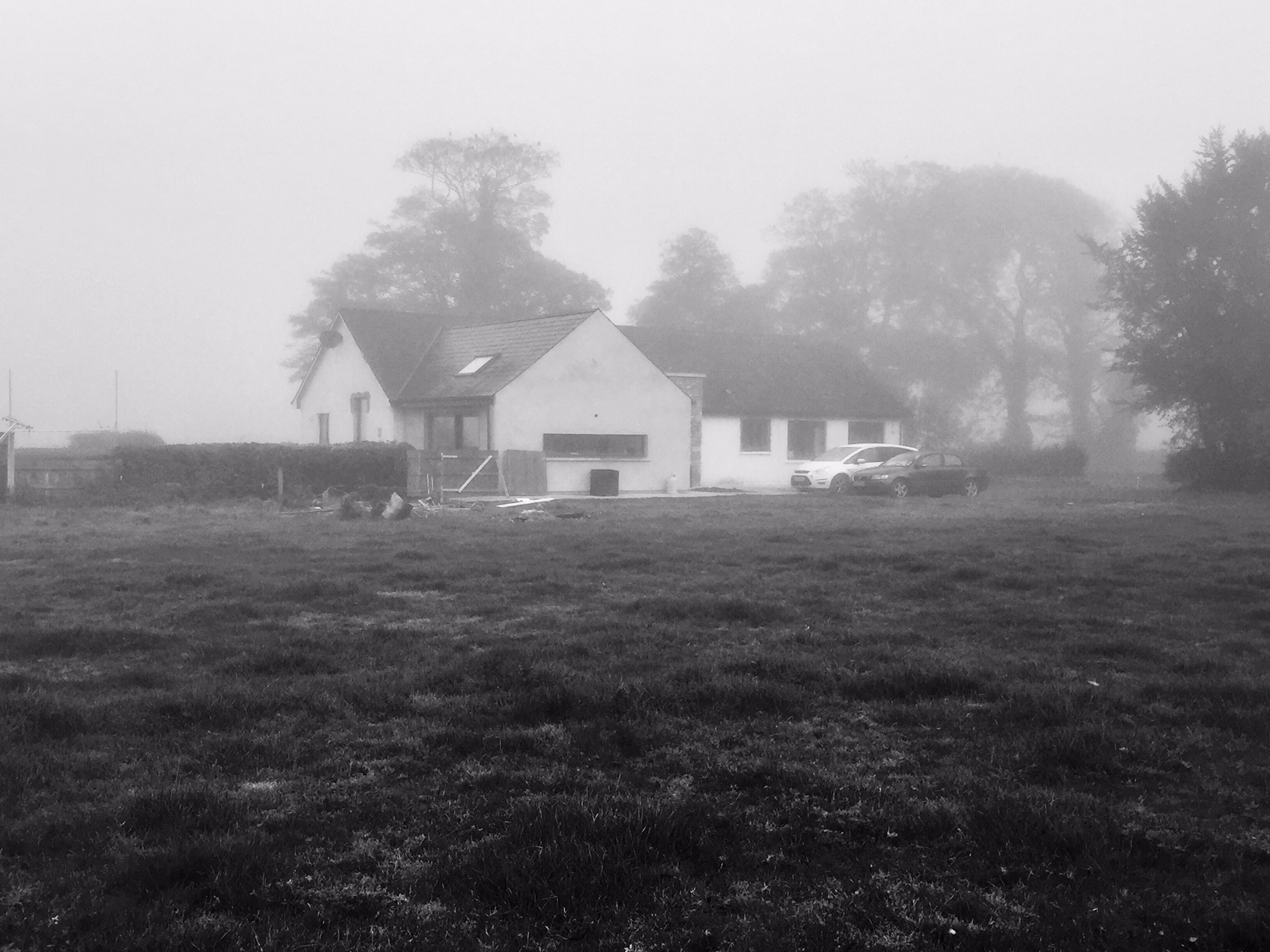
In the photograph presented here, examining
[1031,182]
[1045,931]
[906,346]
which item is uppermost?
[1031,182]

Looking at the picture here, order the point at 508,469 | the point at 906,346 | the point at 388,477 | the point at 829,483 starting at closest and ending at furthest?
the point at 388,477 < the point at 508,469 < the point at 829,483 < the point at 906,346

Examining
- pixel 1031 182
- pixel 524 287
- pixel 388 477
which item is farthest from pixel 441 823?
pixel 1031 182

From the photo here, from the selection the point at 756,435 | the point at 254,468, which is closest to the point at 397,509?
the point at 254,468

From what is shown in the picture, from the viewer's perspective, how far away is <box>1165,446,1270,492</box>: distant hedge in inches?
1243

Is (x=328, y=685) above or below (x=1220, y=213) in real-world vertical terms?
below

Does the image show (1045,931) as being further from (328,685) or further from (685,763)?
(328,685)

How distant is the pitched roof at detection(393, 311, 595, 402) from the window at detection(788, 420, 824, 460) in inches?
439

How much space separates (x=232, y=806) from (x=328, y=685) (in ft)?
7.35

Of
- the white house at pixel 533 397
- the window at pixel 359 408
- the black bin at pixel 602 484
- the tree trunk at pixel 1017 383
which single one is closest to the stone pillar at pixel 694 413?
the white house at pixel 533 397

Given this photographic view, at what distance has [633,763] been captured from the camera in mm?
5508

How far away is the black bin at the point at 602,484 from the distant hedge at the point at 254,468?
635 centimetres

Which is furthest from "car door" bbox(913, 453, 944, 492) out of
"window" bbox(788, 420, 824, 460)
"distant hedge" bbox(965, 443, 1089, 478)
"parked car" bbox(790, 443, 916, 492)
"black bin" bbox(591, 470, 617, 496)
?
"distant hedge" bbox(965, 443, 1089, 478)

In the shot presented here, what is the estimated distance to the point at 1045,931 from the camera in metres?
3.71

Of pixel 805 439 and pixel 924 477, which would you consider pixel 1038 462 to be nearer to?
pixel 805 439
